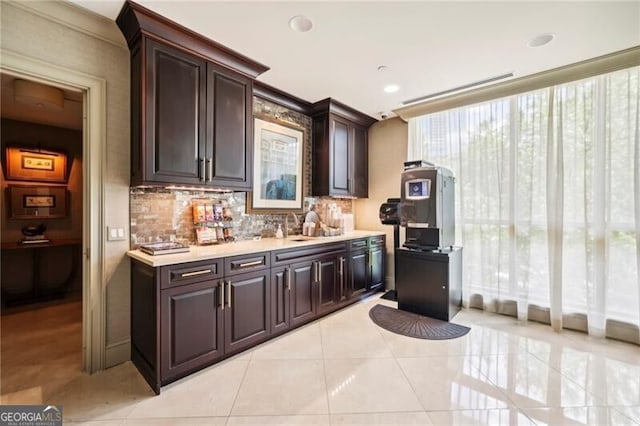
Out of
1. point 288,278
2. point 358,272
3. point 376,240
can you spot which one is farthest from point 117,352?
point 376,240

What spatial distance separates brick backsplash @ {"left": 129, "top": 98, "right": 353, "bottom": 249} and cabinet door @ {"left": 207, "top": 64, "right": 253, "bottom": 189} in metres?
0.42

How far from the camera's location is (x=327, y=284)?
323 centimetres

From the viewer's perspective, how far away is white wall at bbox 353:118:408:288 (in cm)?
428

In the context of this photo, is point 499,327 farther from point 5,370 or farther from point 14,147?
point 14,147

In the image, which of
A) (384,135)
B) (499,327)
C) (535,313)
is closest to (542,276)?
(535,313)

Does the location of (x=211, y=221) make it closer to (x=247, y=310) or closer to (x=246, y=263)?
(x=246, y=263)

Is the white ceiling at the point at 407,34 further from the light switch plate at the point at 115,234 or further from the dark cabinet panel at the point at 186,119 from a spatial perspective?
the light switch plate at the point at 115,234

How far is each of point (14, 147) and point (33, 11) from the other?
2.89m

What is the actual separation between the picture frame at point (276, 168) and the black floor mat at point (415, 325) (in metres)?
1.76

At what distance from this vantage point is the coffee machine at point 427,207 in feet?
10.2

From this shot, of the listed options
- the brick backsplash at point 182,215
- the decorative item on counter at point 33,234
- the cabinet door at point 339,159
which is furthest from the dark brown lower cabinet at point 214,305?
the decorative item on counter at point 33,234

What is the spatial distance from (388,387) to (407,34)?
2.81 m

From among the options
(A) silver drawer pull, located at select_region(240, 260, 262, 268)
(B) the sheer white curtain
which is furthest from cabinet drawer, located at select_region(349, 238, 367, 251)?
(A) silver drawer pull, located at select_region(240, 260, 262, 268)

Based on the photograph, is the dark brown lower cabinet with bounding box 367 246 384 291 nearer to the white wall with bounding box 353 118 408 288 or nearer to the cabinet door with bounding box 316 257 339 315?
the white wall with bounding box 353 118 408 288
